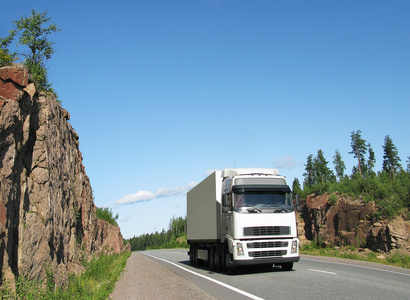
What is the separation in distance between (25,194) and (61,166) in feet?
18.6

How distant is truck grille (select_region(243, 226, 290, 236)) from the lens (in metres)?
13.0

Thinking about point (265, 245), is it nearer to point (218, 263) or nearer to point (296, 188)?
point (218, 263)

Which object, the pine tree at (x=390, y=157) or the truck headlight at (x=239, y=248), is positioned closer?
the truck headlight at (x=239, y=248)

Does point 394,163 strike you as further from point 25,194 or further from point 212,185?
point 25,194

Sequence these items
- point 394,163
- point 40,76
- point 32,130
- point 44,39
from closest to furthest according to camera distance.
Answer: point 32,130 → point 40,76 → point 44,39 → point 394,163

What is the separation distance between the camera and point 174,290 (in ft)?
35.3

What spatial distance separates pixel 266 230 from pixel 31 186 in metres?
8.20

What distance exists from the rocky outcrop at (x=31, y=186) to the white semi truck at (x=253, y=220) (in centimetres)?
611

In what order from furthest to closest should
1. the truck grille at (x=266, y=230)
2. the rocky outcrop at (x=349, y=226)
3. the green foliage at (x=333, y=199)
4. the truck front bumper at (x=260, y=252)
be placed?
the green foliage at (x=333, y=199) < the rocky outcrop at (x=349, y=226) < the truck grille at (x=266, y=230) < the truck front bumper at (x=260, y=252)

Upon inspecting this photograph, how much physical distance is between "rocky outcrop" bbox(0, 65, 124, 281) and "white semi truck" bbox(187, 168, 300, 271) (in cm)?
611

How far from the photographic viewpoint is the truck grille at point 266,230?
13.0m

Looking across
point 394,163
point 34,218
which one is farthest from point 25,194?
point 394,163

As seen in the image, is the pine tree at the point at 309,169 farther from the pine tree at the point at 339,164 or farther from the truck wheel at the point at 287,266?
the truck wheel at the point at 287,266

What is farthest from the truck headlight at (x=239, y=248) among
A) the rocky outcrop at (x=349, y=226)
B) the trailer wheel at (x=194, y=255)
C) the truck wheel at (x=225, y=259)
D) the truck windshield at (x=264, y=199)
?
the rocky outcrop at (x=349, y=226)
